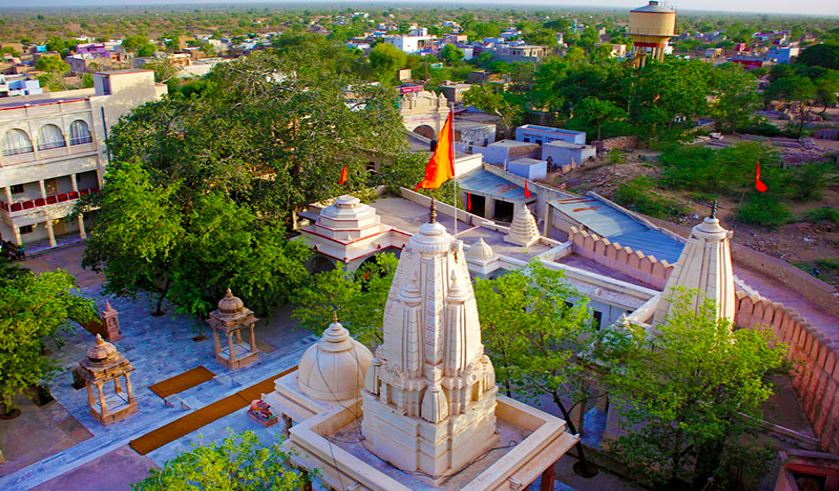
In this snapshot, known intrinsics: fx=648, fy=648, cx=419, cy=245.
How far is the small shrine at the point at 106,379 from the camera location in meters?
23.8

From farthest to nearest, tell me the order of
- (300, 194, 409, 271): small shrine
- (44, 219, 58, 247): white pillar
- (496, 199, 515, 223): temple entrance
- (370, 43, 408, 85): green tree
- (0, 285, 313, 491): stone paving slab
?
(370, 43, 408, 85): green tree
(496, 199, 515, 223): temple entrance
(44, 219, 58, 247): white pillar
(300, 194, 409, 271): small shrine
(0, 285, 313, 491): stone paving slab

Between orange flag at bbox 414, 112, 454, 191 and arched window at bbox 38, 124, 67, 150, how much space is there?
36068 mm

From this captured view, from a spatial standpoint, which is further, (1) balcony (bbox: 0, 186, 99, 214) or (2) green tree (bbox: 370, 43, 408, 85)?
(2) green tree (bbox: 370, 43, 408, 85)

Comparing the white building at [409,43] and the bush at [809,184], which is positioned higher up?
the white building at [409,43]

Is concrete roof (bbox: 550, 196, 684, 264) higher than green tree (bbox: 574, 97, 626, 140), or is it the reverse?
green tree (bbox: 574, 97, 626, 140)

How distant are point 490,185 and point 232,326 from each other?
1049 inches

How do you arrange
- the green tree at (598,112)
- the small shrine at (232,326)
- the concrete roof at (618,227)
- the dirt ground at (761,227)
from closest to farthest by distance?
the small shrine at (232,326)
the concrete roof at (618,227)
the dirt ground at (761,227)
the green tree at (598,112)

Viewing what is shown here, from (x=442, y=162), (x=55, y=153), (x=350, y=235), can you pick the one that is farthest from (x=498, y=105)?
(x=442, y=162)

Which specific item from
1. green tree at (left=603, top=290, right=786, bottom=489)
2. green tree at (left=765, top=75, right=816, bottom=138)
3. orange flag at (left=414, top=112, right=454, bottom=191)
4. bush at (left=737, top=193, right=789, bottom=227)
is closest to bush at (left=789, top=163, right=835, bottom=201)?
bush at (left=737, top=193, right=789, bottom=227)

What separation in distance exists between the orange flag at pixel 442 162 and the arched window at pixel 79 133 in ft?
119

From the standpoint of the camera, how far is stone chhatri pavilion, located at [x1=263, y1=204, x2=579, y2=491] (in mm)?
14656

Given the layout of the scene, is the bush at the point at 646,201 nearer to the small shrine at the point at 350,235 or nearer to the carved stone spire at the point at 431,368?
the small shrine at the point at 350,235

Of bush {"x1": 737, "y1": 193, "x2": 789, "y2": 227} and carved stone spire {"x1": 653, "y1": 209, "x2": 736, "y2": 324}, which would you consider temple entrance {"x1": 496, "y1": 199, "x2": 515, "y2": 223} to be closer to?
bush {"x1": 737, "y1": 193, "x2": 789, "y2": 227}

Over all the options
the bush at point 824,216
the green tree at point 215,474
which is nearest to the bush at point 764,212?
the bush at point 824,216
